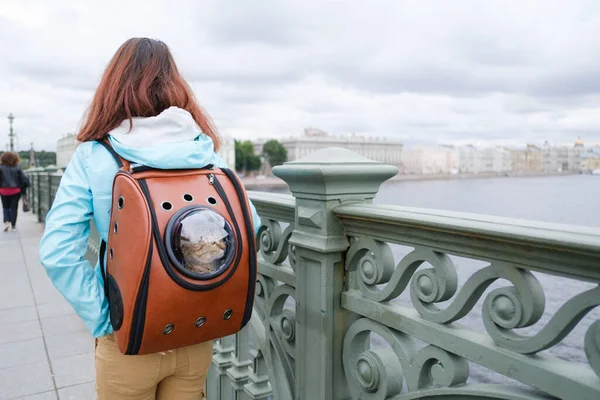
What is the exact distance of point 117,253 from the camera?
1380mm

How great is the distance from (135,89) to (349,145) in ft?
378

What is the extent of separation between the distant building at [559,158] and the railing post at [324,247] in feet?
321

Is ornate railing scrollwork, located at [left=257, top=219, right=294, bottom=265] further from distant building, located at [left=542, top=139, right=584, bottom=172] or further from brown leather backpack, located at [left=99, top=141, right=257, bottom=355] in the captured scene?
distant building, located at [left=542, top=139, right=584, bottom=172]

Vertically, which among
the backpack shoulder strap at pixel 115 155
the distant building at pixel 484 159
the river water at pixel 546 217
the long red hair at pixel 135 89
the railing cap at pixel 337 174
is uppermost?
the long red hair at pixel 135 89

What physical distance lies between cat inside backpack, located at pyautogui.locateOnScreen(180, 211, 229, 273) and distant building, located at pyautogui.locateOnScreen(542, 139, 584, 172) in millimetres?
98253

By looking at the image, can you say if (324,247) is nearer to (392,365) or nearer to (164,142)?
(392,365)

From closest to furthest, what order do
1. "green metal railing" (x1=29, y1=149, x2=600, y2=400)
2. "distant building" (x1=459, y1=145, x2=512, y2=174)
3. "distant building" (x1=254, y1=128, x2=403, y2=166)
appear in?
Result: 1. "green metal railing" (x1=29, y1=149, x2=600, y2=400)
2. "distant building" (x1=254, y1=128, x2=403, y2=166)
3. "distant building" (x1=459, y1=145, x2=512, y2=174)

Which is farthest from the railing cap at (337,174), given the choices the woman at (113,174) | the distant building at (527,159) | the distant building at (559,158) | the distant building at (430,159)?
the distant building at (430,159)


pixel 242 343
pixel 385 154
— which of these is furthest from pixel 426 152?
pixel 242 343

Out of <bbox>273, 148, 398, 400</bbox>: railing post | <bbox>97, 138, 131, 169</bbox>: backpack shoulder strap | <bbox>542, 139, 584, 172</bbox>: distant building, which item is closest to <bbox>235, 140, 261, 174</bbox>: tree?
<bbox>542, 139, 584, 172</bbox>: distant building

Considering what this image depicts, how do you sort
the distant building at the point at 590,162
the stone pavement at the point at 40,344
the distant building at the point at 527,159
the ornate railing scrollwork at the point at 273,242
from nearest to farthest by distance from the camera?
the ornate railing scrollwork at the point at 273,242, the stone pavement at the point at 40,344, the distant building at the point at 590,162, the distant building at the point at 527,159

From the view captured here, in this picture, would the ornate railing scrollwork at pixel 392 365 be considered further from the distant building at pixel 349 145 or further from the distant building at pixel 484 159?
the distant building at pixel 484 159

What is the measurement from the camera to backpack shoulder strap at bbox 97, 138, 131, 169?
57.2 inches

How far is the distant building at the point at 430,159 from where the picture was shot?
13000 centimetres
